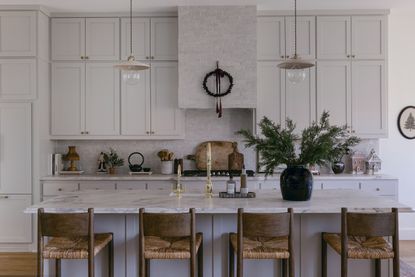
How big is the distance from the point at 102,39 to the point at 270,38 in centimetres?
223

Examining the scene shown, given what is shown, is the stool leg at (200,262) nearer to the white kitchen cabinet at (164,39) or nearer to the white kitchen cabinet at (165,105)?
the white kitchen cabinet at (165,105)

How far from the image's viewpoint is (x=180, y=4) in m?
→ 4.82

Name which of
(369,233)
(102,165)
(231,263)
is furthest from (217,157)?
(369,233)

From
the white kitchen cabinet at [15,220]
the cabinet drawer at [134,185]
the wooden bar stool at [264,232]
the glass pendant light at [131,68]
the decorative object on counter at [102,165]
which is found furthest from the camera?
the decorative object on counter at [102,165]

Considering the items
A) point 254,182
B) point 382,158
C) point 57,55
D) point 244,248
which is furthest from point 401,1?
point 57,55

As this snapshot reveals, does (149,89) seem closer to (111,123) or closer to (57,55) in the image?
(111,123)

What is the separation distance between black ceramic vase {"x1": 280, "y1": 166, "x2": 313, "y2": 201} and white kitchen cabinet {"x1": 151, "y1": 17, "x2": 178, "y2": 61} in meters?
2.70

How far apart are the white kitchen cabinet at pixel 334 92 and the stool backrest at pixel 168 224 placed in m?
3.09

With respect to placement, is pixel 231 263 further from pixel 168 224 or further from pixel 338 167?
pixel 338 167

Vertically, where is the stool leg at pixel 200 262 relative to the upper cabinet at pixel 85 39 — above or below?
below

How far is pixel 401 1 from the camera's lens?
4.74m

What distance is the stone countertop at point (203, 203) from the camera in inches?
105

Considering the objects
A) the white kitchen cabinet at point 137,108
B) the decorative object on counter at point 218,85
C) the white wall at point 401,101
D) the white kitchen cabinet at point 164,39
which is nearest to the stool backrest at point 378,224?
the decorative object on counter at point 218,85

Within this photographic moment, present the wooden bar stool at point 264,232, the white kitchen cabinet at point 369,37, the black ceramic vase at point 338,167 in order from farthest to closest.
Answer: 1. the black ceramic vase at point 338,167
2. the white kitchen cabinet at point 369,37
3. the wooden bar stool at point 264,232
